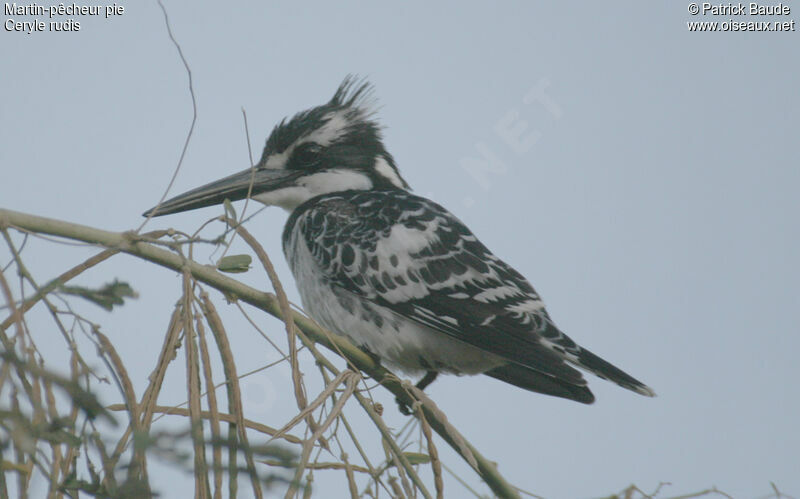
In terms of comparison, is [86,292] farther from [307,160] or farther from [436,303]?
[307,160]

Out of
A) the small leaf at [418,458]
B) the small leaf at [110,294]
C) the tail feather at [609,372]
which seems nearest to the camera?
the small leaf at [110,294]

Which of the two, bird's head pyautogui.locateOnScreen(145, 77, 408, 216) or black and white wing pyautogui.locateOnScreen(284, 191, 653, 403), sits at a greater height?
bird's head pyautogui.locateOnScreen(145, 77, 408, 216)

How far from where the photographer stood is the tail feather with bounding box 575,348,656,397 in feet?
10.0

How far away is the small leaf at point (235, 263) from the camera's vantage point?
6.17 feet

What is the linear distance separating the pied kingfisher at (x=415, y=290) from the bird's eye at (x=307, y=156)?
80 millimetres

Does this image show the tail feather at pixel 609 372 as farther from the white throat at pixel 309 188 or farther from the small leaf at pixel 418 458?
the white throat at pixel 309 188

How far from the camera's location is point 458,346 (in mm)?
3270

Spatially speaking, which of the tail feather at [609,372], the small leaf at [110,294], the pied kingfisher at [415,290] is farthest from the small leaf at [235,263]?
the tail feather at [609,372]

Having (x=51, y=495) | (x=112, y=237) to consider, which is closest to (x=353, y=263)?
(x=112, y=237)

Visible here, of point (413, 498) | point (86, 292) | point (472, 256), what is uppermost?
point (472, 256)

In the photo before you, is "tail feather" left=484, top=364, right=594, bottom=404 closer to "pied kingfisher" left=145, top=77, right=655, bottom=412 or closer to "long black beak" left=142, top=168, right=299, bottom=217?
"pied kingfisher" left=145, top=77, right=655, bottom=412

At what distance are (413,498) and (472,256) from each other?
6.44 ft

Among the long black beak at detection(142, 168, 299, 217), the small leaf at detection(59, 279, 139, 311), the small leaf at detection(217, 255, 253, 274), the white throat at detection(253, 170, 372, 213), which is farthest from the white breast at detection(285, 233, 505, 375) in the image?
the small leaf at detection(59, 279, 139, 311)

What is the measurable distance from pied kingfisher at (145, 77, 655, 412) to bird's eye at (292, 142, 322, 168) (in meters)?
0.08
